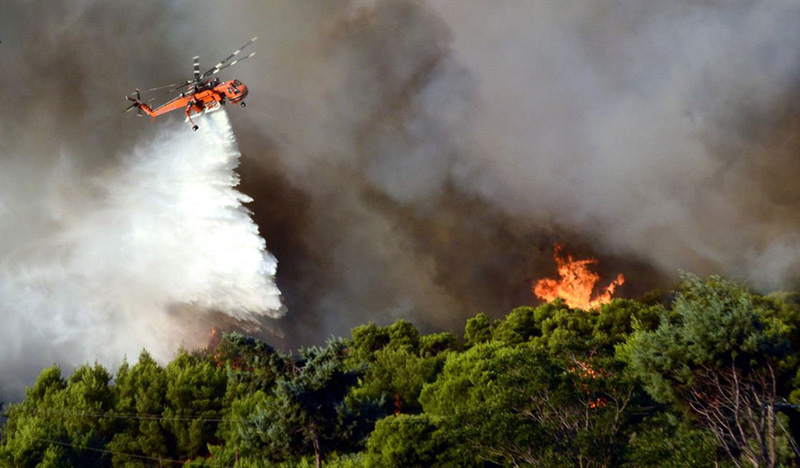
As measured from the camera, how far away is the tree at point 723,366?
36219 mm

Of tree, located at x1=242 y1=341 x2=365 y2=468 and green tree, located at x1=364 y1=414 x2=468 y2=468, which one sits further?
green tree, located at x1=364 y1=414 x2=468 y2=468

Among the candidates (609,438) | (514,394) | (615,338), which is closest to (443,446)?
(514,394)

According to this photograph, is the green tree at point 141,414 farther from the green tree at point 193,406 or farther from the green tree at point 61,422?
the green tree at point 61,422

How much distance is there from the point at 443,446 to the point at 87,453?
3308cm

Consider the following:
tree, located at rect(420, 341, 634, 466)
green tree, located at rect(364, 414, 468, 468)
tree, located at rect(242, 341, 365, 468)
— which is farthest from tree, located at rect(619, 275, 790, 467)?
tree, located at rect(242, 341, 365, 468)

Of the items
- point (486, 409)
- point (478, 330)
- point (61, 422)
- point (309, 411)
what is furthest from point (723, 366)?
point (478, 330)

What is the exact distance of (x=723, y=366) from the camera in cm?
3791

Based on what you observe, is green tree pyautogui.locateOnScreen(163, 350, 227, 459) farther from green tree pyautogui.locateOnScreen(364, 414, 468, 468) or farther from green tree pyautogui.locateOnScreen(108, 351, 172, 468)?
green tree pyautogui.locateOnScreen(364, 414, 468, 468)

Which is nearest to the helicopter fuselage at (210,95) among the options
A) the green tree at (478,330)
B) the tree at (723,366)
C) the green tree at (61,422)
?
the green tree at (61,422)

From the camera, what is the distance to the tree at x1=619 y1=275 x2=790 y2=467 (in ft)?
119

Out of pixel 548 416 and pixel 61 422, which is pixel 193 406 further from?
pixel 548 416

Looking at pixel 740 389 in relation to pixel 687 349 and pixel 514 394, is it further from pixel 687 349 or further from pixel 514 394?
pixel 514 394

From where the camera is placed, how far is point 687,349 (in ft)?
128

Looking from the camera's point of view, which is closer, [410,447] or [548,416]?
[548,416]
